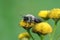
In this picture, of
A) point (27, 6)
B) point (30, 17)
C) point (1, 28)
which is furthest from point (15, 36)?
point (30, 17)

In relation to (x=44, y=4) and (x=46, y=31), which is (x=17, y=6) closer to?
(x=44, y=4)

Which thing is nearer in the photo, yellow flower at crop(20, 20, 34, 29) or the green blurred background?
yellow flower at crop(20, 20, 34, 29)

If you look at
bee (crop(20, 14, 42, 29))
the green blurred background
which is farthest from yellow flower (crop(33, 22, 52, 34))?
the green blurred background

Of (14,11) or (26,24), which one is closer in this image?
(26,24)

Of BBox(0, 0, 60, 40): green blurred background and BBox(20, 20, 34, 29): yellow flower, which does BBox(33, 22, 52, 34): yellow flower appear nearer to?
BBox(20, 20, 34, 29): yellow flower

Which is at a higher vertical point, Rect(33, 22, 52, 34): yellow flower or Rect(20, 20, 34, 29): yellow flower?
Rect(20, 20, 34, 29): yellow flower

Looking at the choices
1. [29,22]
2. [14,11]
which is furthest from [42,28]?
[14,11]

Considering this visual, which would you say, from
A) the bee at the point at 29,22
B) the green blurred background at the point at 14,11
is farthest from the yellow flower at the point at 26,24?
the green blurred background at the point at 14,11

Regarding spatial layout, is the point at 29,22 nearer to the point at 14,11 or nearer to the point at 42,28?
the point at 42,28

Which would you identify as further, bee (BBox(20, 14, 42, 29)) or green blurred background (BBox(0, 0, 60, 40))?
green blurred background (BBox(0, 0, 60, 40))
